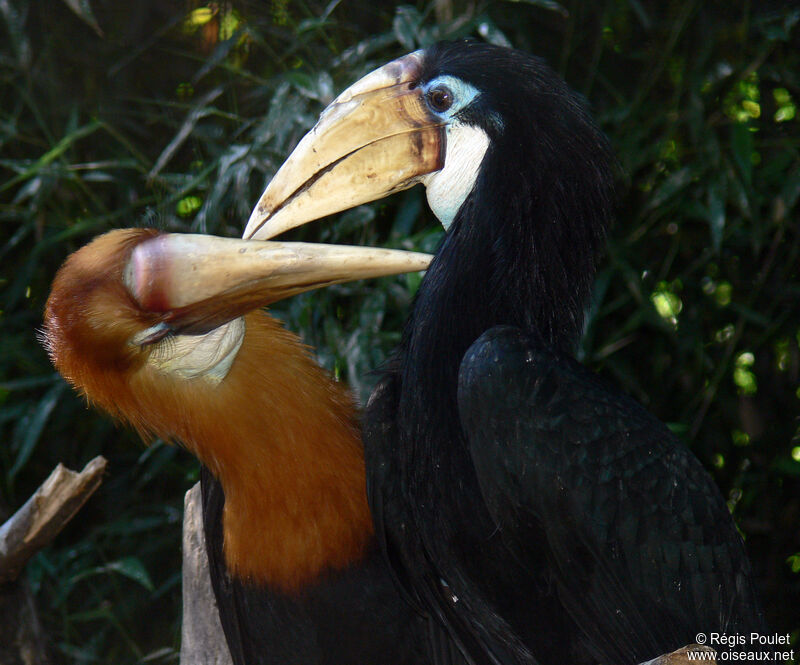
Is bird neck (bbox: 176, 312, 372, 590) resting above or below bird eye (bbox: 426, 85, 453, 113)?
below

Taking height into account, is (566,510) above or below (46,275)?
above

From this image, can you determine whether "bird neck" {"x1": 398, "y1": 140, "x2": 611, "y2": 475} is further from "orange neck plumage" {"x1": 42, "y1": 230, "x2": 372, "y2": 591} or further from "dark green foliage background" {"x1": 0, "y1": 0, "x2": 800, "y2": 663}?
"dark green foliage background" {"x1": 0, "y1": 0, "x2": 800, "y2": 663}

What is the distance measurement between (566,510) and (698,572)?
0.17 meters

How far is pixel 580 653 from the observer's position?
49.5 inches

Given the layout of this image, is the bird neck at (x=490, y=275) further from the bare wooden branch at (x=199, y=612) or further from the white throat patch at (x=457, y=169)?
the bare wooden branch at (x=199, y=612)

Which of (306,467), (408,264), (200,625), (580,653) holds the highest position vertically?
(408,264)

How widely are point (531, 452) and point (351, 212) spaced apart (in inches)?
35.3

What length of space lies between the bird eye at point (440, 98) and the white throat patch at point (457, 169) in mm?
24

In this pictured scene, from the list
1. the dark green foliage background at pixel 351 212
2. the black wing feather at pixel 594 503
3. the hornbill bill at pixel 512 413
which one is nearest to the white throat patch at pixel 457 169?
the hornbill bill at pixel 512 413

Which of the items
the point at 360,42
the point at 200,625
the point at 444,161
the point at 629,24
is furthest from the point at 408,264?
the point at 629,24

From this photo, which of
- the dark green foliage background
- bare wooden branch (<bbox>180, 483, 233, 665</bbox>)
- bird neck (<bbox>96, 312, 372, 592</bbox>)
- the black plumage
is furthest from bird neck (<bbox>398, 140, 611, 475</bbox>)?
the dark green foliage background

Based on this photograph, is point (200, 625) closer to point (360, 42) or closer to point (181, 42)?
point (360, 42)

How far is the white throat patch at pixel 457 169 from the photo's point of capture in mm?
1274

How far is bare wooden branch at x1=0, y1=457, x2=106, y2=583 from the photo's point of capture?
1481 millimetres
